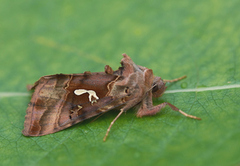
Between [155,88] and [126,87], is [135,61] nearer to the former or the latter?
[155,88]

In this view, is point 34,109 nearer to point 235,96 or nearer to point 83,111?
→ point 83,111

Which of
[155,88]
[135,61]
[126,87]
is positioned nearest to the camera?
[126,87]

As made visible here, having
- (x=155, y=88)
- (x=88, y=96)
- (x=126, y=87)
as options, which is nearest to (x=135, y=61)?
(x=155, y=88)

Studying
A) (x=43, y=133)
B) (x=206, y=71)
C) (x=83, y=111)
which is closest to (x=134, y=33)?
(x=206, y=71)

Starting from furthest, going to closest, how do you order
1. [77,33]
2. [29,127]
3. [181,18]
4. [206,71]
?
[77,33] → [181,18] → [206,71] → [29,127]

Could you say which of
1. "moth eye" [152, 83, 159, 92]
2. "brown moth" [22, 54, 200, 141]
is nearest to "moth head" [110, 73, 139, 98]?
"brown moth" [22, 54, 200, 141]

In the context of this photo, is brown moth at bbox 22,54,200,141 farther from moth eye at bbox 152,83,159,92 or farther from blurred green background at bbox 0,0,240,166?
blurred green background at bbox 0,0,240,166
